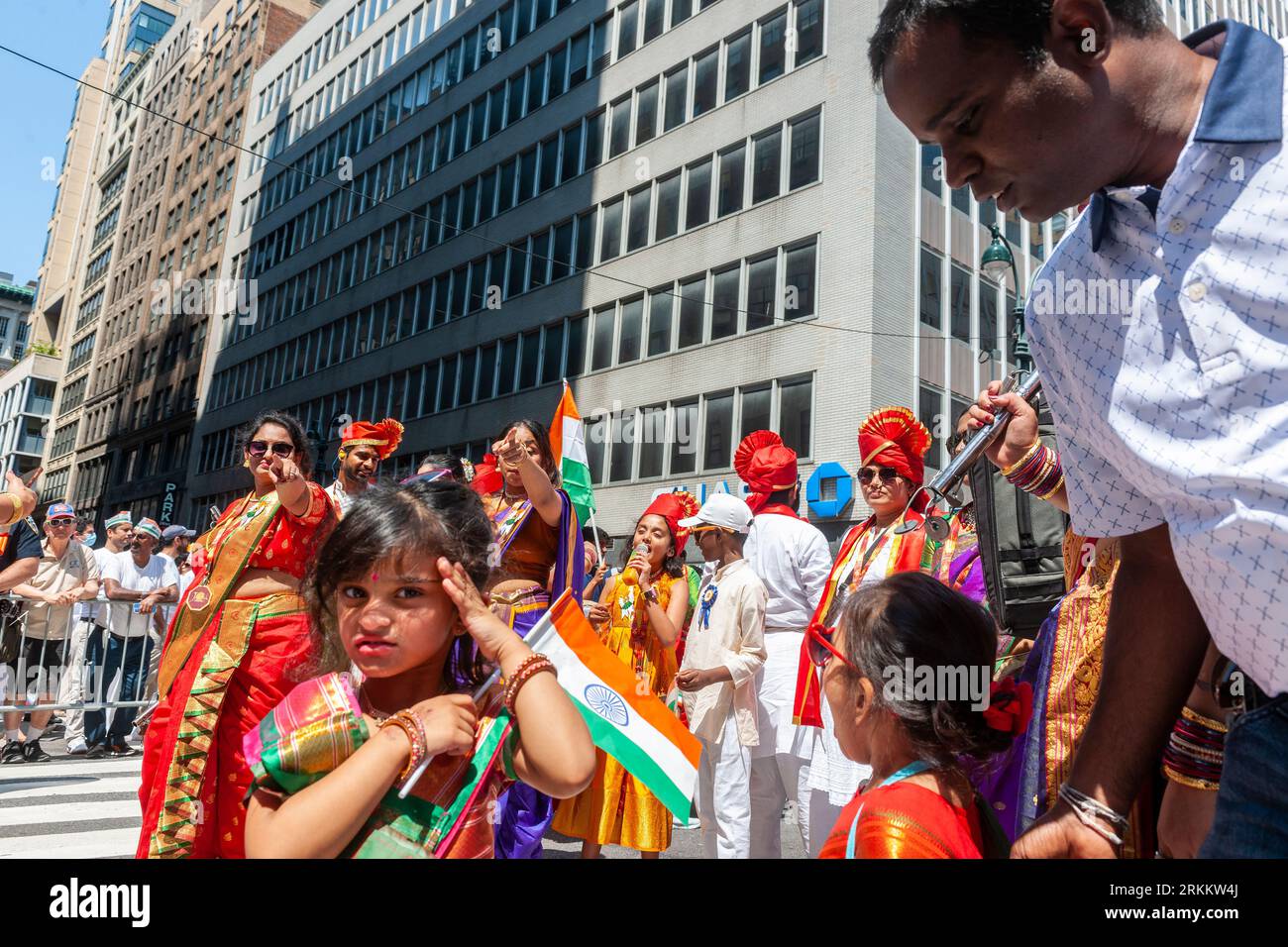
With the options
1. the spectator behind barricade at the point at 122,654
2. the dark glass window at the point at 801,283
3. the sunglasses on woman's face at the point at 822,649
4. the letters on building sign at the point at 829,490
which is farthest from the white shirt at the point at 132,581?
the dark glass window at the point at 801,283

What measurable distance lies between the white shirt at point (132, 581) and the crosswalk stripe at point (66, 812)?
327 cm

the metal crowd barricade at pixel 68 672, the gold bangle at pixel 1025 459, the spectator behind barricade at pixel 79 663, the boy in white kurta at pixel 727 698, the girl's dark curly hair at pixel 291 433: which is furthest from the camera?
the spectator behind barricade at pixel 79 663

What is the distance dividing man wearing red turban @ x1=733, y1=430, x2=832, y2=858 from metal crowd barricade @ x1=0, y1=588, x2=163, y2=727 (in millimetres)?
6723

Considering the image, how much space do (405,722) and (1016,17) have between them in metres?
1.53

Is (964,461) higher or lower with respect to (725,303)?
lower

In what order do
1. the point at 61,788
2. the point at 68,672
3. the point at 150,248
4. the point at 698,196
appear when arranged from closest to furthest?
1. the point at 61,788
2. the point at 68,672
3. the point at 698,196
4. the point at 150,248

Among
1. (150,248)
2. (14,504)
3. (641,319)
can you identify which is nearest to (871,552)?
(14,504)

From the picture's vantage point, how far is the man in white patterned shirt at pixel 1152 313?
121cm

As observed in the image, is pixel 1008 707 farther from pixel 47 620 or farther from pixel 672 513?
pixel 47 620

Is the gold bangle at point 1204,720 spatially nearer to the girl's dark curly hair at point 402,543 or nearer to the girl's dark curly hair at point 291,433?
the girl's dark curly hair at point 402,543

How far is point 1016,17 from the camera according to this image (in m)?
1.34

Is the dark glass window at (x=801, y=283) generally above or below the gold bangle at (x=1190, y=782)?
above

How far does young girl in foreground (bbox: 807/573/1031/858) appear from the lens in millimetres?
1894
